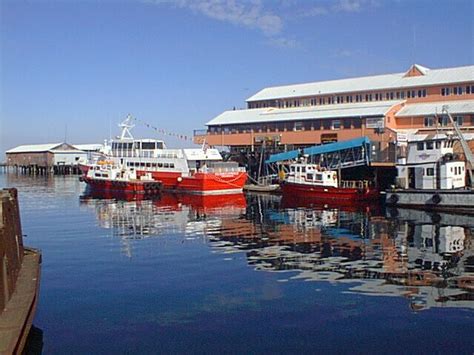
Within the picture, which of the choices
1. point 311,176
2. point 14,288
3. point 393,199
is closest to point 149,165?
point 311,176

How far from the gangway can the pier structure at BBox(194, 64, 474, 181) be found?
1110 millimetres

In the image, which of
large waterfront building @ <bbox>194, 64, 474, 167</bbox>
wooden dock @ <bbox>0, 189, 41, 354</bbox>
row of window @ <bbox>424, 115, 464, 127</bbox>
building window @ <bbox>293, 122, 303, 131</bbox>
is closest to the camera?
wooden dock @ <bbox>0, 189, 41, 354</bbox>

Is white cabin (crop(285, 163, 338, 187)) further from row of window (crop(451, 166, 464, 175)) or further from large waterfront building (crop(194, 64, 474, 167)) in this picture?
row of window (crop(451, 166, 464, 175))

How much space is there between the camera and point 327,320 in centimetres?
1295

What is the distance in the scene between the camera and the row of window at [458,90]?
53.8m

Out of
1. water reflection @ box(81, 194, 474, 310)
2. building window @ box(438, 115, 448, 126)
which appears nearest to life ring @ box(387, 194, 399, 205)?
water reflection @ box(81, 194, 474, 310)

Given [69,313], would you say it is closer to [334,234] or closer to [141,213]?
[334,234]

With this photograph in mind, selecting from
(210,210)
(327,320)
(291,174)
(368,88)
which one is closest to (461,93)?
(368,88)

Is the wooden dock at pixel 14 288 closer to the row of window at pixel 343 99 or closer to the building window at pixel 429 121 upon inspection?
the building window at pixel 429 121

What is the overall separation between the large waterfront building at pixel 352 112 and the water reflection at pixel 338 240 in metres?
14.6

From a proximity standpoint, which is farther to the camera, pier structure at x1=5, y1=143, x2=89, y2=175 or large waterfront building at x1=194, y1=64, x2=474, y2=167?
pier structure at x1=5, y1=143, x2=89, y2=175

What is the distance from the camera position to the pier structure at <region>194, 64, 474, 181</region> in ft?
169

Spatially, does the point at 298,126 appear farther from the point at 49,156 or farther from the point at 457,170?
the point at 49,156

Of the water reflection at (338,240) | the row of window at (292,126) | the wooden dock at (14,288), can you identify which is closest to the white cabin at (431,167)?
the water reflection at (338,240)
